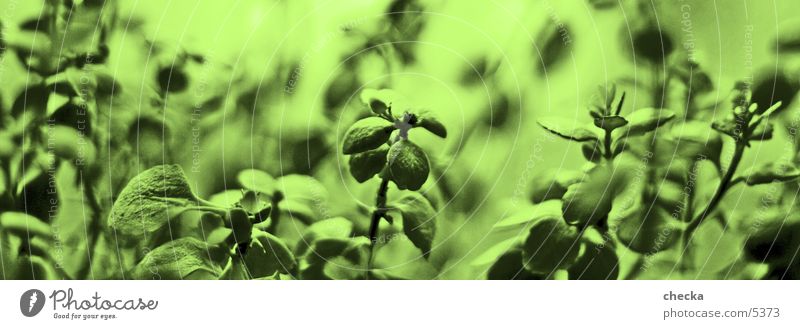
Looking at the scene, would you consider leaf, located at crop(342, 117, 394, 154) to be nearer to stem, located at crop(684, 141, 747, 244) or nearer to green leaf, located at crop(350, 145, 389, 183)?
green leaf, located at crop(350, 145, 389, 183)

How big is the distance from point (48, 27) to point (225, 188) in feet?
1.49

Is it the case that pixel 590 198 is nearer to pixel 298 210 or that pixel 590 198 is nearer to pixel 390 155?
pixel 390 155

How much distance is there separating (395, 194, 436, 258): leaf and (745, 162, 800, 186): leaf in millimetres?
625

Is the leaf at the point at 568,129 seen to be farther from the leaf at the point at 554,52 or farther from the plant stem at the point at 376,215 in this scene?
the plant stem at the point at 376,215

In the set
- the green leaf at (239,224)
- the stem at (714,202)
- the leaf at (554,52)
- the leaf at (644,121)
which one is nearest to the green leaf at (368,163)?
the green leaf at (239,224)

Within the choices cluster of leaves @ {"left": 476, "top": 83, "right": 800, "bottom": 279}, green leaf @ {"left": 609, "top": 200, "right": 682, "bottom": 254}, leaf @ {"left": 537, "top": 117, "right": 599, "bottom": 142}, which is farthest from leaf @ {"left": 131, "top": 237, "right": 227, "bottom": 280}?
green leaf @ {"left": 609, "top": 200, "right": 682, "bottom": 254}

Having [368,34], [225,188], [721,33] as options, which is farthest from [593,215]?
[225,188]

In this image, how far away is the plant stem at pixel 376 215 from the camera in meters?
2.09

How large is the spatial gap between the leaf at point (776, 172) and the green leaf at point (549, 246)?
37 centimetres

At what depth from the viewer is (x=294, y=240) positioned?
2105 millimetres

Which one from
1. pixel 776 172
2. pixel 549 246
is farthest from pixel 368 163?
pixel 776 172

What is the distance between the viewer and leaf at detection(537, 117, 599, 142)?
6.85ft

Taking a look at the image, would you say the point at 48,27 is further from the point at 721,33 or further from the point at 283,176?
the point at 721,33
